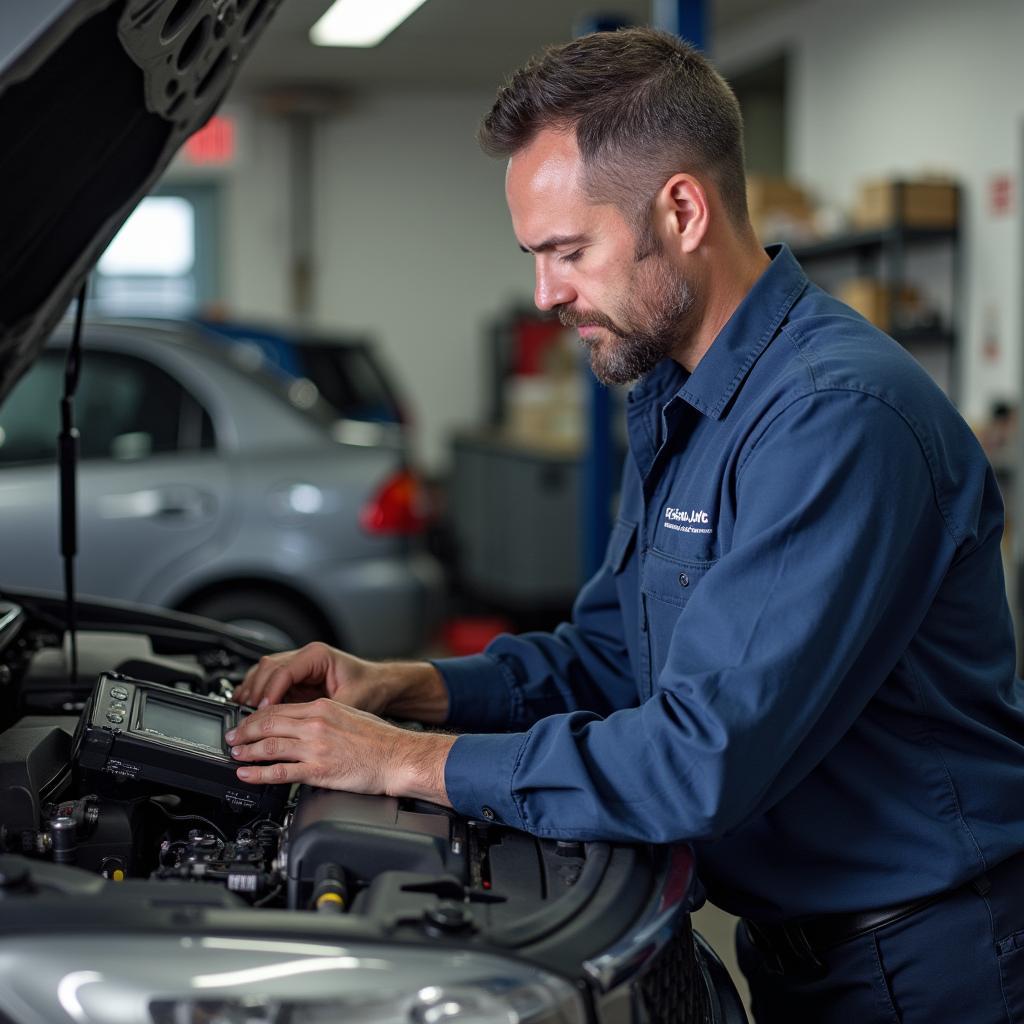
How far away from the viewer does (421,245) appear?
424 inches

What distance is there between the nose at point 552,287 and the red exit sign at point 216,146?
940 cm

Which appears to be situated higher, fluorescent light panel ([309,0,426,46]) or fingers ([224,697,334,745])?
fluorescent light panel ([309,0,426,46])

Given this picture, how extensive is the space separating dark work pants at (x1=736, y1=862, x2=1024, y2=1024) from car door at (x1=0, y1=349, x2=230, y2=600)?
326cm

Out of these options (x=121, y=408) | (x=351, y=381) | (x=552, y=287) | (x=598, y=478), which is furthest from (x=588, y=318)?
(x=351, y=381)

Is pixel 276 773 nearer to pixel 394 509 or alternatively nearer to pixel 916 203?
pixel 394 509

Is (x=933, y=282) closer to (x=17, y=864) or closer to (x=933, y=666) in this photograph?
(x=933, y=666)

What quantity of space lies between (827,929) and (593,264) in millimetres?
736

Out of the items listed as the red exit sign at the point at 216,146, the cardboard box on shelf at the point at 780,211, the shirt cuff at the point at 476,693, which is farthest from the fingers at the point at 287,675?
the red exit sign at the point at 216,146

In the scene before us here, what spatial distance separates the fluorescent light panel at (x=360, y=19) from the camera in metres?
6.14

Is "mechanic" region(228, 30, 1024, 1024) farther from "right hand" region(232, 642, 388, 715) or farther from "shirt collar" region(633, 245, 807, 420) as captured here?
"right hand" region(232, 642, 388, 715)

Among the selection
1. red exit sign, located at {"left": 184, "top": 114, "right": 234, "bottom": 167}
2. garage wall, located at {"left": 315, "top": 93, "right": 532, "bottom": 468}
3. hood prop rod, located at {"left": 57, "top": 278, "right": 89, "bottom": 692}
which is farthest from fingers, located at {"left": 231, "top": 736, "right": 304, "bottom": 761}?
red exit sign, located at {"left": 184, "top": 114, "right": 234, "bottom": 167}

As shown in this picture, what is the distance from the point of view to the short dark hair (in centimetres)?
138

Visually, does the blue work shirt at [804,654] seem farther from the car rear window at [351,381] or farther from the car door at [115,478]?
the car rear window at [351,381]

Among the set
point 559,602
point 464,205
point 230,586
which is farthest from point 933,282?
point 464,205
